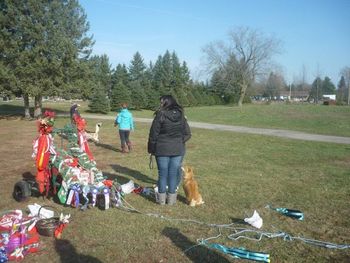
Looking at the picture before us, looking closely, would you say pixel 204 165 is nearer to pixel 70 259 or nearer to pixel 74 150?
pixel 74 150

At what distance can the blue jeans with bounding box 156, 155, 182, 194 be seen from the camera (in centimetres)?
768

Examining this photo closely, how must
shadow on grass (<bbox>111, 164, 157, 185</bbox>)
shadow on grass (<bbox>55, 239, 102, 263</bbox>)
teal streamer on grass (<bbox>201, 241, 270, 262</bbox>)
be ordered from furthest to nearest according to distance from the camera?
shadow on grass (<bbox>111, 164, 157, 185</bbox>) → shadow on grass (<bbox>55, 239, 102, 263</bbox>) → teal streamer on grass (<bbox>201, 241, 270, 262</bbox>)

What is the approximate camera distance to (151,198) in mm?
8281

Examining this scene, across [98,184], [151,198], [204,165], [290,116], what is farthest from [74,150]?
[290,116]

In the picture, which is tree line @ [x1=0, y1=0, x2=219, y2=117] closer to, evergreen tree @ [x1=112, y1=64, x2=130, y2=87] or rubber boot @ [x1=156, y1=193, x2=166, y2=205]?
rubber boot @ [x1=156, y1=193, x2=166, y2=205]

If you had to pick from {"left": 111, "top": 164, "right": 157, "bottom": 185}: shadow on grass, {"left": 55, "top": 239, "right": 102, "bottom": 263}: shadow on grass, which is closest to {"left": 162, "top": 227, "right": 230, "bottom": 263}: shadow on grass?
{"left": 55, "top": 239, "right": 102, "bottom": 263}: shadow on grass

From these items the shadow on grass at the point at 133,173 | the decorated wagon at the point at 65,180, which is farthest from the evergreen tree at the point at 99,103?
the decorated wagon at the point at 65,180

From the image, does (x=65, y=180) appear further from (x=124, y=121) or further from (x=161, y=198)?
(x=124, y=121)

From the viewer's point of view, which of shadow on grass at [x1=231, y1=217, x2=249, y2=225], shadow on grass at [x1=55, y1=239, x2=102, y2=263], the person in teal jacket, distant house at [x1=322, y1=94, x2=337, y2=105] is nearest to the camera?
shadow on grass at [x1=55, y1=239, x2=102, y2=263]

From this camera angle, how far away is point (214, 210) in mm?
7402

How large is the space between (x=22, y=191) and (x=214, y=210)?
381 centimetres

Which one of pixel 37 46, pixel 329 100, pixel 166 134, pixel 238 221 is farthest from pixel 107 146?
pixel 329 100

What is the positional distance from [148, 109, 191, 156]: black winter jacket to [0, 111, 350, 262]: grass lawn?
108 centimetres

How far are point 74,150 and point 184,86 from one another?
2336 inches
